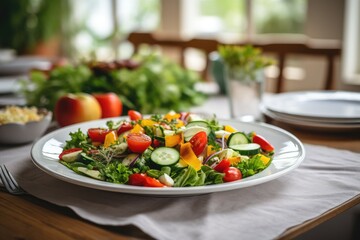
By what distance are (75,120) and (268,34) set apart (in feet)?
10.9

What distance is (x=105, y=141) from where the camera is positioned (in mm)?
1050

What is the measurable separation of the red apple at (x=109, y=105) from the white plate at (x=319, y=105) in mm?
505

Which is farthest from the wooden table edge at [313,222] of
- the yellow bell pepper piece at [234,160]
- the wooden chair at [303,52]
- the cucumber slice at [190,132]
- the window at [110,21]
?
the window at [110,21]

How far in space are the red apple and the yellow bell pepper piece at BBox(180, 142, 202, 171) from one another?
63 cm

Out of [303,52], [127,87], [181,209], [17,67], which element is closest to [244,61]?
[127,87]

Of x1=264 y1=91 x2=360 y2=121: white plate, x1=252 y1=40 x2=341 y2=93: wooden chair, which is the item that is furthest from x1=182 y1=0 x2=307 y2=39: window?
x1=264 y1=91 x2=360 y2=121: white plate

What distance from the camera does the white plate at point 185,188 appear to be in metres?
0.82

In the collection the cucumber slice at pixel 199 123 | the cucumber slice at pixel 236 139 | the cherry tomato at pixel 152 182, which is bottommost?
the cherry tomato at pixel 152 182

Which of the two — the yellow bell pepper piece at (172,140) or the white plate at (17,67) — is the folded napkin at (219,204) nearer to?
the yellow bell pepper piece at (172,140)

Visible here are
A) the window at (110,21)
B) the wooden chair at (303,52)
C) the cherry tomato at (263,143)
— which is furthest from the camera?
the window at (110,21)

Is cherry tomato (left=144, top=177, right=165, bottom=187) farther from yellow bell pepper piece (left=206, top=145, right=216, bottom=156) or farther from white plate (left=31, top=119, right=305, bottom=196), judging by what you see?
yellow bell pepper piece (left=206, top=145, right=216, bottom=156)

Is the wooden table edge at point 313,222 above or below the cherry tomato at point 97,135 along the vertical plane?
below

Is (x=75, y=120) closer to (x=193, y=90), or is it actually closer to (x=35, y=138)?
(x=35, y=138)

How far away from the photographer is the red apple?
154cm
